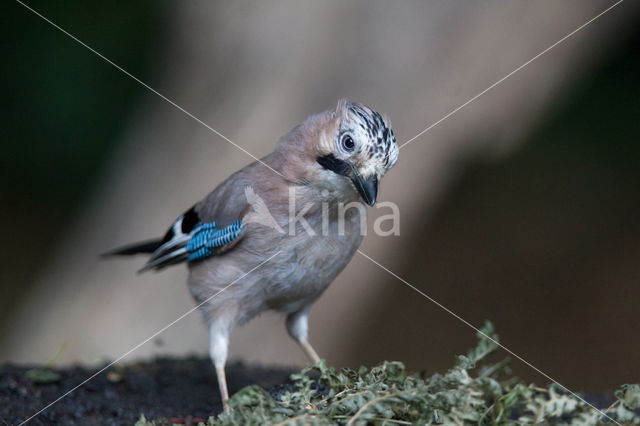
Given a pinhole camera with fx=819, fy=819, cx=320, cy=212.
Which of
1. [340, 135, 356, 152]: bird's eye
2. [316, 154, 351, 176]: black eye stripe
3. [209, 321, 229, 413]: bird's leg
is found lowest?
[209, 321, 229, 413]: bird's leg

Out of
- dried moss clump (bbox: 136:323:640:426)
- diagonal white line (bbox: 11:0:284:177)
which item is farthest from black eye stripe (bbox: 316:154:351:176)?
diagonal white line (bbox: 11:0:284:177)

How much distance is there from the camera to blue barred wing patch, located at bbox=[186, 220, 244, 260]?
4.01 meters

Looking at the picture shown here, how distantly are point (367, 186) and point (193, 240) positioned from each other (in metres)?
1.19

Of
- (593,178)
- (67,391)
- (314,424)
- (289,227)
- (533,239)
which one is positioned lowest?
(67,391)

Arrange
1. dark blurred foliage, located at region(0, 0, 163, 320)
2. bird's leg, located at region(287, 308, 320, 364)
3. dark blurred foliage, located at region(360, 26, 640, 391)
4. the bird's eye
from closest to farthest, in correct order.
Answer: the bird's eye < bird's leg, located at region(287, 308, 320, 364) < dark blurred foliage, located at region(0, 0, 163, 320) < dark blurred foliage, located at region(360, 26, 640, 391)

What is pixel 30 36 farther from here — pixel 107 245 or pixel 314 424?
pixel 314 424

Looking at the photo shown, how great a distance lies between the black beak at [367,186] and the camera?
11.4 ft

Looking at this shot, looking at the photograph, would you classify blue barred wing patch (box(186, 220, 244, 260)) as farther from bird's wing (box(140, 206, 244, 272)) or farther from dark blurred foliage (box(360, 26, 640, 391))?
dark blurred foliage (box(360, 26, 640, 391))

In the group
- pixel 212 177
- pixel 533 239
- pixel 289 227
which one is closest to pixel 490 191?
pixel 533 239

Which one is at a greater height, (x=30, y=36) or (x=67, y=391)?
(x=30, y=36)

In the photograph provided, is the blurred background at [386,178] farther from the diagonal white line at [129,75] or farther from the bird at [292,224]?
the bird at [292,224]

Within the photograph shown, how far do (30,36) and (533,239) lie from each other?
466 centimetres

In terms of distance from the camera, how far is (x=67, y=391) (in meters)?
3.64

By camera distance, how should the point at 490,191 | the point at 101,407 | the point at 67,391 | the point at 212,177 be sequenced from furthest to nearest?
the point at 490,191 → the point at 212,177 → the point at 67,391 → the point at 101,407
